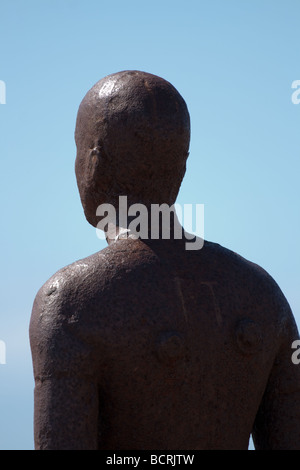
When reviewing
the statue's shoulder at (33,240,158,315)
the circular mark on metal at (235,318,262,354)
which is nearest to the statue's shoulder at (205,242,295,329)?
the circular mark on metal at (235,318,262,354)

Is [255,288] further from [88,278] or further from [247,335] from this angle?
[88,278]

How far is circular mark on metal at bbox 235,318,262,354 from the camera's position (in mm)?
4340

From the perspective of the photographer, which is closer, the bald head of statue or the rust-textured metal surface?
the rust-textured metal surface

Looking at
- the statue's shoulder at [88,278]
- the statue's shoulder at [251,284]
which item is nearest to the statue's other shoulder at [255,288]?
the statue's shoulder at [251,284]

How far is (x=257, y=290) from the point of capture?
14.8ft

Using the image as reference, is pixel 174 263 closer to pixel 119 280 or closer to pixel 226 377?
pixel 119 280

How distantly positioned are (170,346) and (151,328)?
0.12 m

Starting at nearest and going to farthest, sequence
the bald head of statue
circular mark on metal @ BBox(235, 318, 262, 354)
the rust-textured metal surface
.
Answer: the rust-textured metal surface → circular mark on metal @ BBox(235, 318, 262, 354) → the bald head of statue

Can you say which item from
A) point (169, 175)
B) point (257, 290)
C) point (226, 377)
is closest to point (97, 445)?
point (226, 377)

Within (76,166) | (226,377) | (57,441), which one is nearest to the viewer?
(57,441)

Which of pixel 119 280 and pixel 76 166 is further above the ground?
pixel 76 166

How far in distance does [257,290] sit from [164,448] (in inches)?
36.8

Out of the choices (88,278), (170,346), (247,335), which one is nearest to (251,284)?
(247,335)

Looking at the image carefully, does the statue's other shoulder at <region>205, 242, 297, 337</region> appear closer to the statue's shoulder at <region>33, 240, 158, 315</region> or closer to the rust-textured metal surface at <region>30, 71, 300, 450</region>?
the rust-textured metal surface at <region>30, 71, 300, 450</region>
